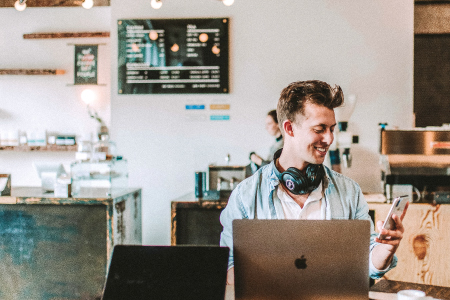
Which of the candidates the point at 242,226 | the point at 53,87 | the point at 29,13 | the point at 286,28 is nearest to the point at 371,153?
the point at 286,28

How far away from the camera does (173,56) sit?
141 inches

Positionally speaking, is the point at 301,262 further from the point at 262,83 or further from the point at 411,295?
the point at 262,83

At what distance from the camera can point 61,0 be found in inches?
187

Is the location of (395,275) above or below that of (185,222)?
below

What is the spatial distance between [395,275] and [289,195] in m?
1.69

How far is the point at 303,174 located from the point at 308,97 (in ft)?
0.95

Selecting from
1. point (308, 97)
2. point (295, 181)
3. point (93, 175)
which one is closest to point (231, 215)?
point (295, 181)

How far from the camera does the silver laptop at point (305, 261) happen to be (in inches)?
37.7

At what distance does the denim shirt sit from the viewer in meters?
1.50

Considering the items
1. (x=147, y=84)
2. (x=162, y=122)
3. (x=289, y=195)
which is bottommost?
(x=289, y=195)

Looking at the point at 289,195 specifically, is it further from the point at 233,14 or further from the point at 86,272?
the point at 233,14

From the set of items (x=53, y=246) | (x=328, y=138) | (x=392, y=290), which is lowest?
(x=53, y=246)

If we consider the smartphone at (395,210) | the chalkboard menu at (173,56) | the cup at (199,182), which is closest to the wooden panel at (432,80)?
the chalkboard menu at (173,56)

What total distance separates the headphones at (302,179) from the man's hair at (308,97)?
0.20 m
